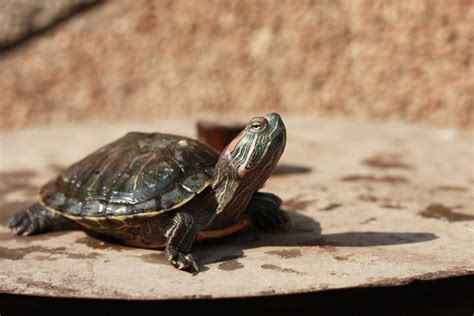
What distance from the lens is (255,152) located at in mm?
3617

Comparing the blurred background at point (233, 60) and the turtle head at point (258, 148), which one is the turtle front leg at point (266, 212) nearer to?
the turtle head at point (258, 148)

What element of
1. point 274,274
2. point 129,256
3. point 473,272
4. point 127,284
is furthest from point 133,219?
point 473,272

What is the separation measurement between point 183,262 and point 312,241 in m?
0.83

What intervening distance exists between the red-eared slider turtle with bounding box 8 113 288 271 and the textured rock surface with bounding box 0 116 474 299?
0.12 meters

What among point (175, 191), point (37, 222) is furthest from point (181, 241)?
point (37, 222)

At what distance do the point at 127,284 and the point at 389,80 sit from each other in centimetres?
554

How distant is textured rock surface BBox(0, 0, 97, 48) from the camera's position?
28.5 feet

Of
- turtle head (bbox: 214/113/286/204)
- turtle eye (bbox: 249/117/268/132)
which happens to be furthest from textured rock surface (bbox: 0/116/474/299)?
turtle eye (bbox: 249/117/268/132)

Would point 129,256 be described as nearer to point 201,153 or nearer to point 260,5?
point 201,153

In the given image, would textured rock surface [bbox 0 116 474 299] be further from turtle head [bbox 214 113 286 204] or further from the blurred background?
the blurred background

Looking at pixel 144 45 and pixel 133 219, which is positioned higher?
pixel 144 45

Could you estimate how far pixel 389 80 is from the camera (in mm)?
8109

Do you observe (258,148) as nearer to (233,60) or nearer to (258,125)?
(258,125)

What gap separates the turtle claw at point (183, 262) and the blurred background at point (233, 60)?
5100mm
